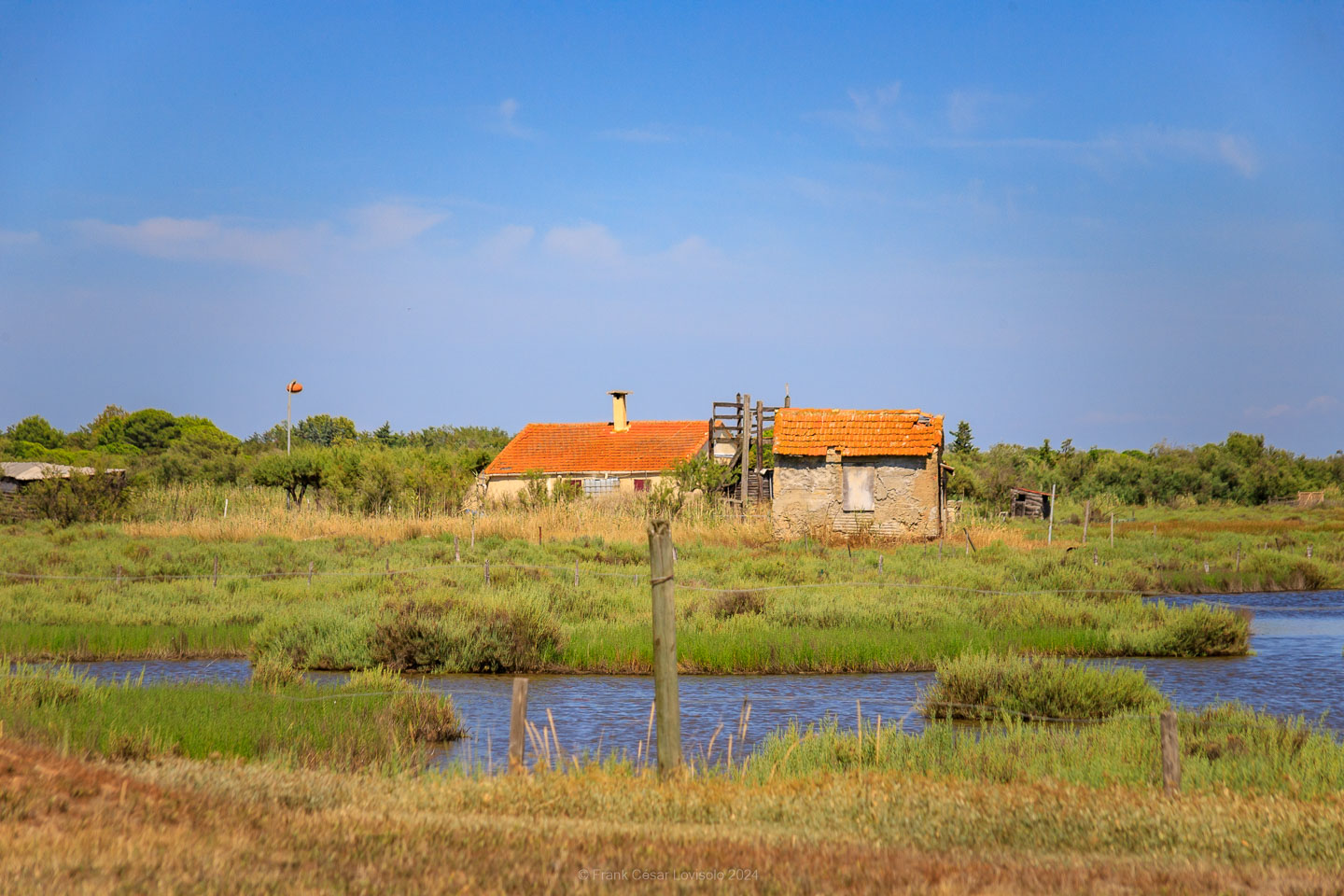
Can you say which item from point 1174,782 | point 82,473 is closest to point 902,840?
point 1174,782

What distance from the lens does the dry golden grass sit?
4.95 metres

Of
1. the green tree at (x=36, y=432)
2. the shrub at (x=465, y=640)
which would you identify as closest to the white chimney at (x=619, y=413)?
the shrub at (x=465, y=640)

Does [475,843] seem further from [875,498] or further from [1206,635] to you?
[875,498]

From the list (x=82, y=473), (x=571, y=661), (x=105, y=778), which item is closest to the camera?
(x=105, y=778)

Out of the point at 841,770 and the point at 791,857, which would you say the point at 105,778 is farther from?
the point at 841,770

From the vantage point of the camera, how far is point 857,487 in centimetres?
3591

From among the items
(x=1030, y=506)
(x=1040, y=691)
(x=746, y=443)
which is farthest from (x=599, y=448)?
(x=1040, y=691)

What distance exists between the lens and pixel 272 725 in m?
10.3

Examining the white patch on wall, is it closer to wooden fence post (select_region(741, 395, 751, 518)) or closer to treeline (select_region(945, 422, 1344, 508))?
wooden fence post (select_region(741, 395, 751, 518))

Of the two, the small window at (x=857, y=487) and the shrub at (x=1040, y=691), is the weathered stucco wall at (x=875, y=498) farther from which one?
the shrub at (x=1040, y=691)

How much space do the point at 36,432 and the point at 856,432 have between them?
3141 inches

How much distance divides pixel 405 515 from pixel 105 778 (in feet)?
105

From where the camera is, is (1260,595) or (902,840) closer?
(902,840)

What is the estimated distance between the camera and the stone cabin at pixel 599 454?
163 feet
